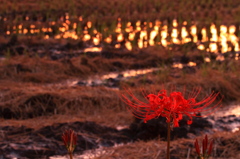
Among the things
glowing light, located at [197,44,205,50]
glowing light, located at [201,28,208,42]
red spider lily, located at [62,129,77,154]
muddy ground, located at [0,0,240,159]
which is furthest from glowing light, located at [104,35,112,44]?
Answer: red spider lily, located at [62,129,77,154]

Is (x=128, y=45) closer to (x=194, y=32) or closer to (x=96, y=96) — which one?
(x=194, y=32)

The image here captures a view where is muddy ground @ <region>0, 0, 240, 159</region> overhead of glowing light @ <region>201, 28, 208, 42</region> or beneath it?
beneath

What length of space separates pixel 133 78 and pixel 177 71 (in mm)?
849

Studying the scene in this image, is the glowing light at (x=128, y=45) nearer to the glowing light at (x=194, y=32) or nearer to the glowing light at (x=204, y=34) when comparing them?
the glowing light at (x=194, y=32)

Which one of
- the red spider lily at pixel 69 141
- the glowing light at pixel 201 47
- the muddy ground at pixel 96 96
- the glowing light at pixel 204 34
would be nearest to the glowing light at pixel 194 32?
the glowing light at pixel 204 34

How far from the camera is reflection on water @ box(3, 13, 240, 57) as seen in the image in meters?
7.20

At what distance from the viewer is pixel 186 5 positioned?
1197 centimetres

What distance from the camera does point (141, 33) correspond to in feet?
27.0

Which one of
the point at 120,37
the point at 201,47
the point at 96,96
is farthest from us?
the point at 120,37

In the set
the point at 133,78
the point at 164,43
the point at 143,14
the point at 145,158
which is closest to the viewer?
the point at 145,158

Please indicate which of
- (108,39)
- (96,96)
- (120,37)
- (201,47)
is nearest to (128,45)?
(108,39)

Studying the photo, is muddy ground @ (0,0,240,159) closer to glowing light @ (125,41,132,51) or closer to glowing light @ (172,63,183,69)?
glowing light @ (172,63,183,69)

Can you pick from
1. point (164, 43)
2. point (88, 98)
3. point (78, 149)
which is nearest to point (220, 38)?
point (164, 43)

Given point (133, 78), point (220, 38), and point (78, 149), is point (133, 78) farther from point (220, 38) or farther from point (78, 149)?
point (220, 38)
